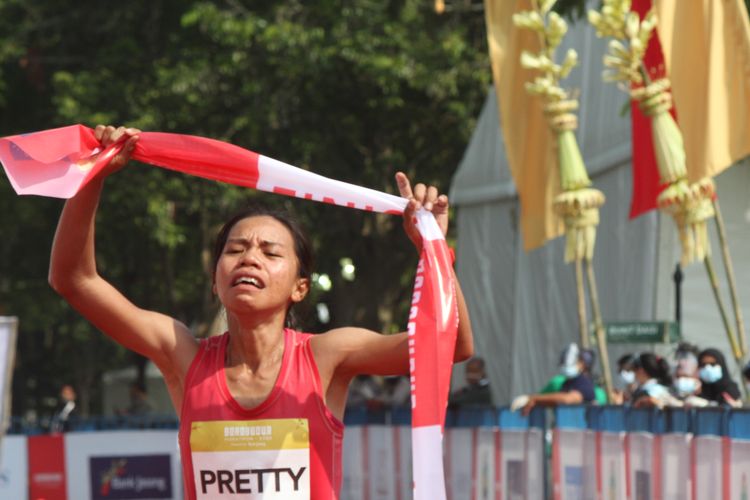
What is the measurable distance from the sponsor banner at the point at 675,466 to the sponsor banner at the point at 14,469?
391 inches

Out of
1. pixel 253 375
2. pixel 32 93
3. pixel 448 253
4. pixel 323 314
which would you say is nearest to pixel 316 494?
pixel 253 375

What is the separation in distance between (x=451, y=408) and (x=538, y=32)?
3.44 m

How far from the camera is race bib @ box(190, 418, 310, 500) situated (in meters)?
4.77

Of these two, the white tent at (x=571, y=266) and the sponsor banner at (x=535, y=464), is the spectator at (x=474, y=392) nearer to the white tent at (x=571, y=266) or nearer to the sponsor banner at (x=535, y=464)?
the white tent at (x=571, y=266)

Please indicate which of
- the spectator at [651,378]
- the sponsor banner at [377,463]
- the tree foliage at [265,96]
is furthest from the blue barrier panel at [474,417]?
the tree foliage at [265,96]

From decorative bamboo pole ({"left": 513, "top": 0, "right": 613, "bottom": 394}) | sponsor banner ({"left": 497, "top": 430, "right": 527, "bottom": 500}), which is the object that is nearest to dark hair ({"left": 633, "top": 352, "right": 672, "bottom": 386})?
sponsor banner ({"left": 497, "top": 430, "right": 527, "bottom": 500})

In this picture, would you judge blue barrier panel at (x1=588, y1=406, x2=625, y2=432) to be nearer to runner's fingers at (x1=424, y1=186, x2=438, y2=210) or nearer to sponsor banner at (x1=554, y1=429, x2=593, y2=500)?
sponsor banner at (x1=554, y1=429, x2=593, y2=500)

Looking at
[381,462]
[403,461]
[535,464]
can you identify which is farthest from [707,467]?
[381,462]

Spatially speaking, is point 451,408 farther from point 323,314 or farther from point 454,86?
point 323,314

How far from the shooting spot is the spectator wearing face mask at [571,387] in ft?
43.4

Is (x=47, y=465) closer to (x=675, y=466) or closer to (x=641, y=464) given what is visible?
(x=641, y=464)

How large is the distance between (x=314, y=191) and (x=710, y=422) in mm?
5023

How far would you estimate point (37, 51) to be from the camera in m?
31.1

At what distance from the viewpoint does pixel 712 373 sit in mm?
11805
